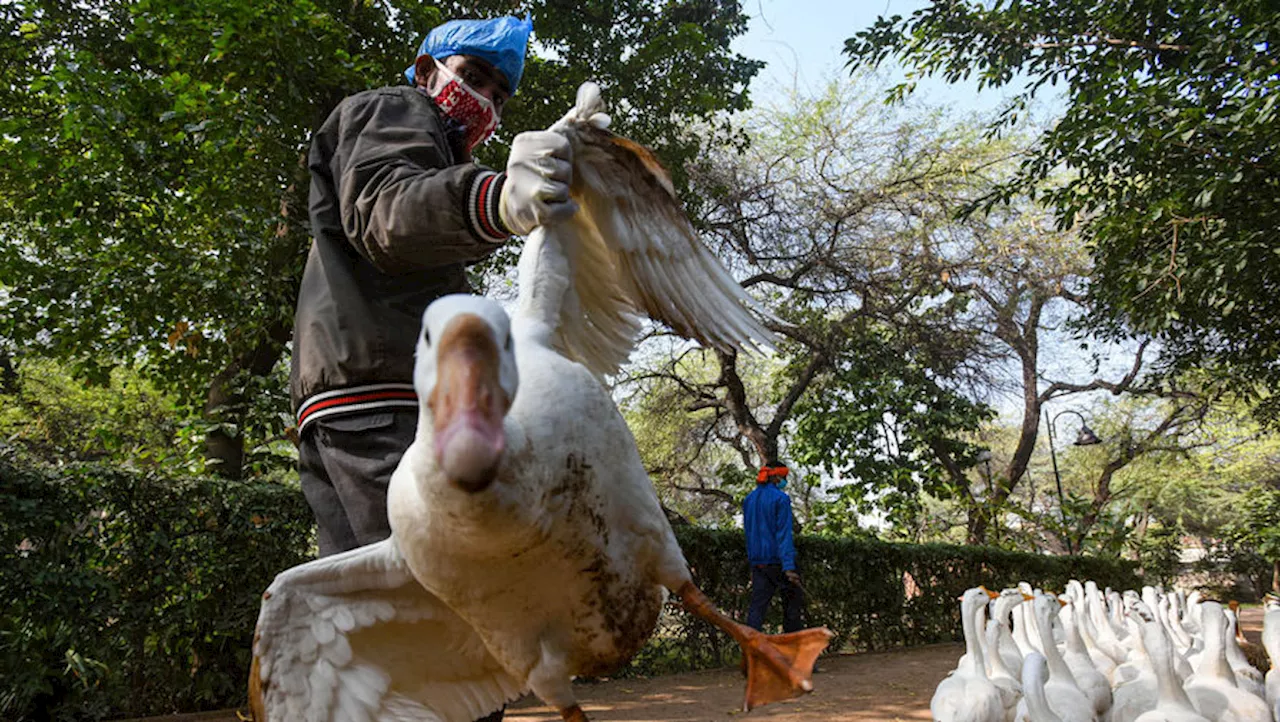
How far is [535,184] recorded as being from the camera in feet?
5.28

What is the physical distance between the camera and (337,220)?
6.91ft

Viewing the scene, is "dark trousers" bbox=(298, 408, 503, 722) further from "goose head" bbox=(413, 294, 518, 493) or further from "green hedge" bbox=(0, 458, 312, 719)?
"green hedge" bbox=(0, 458, 312, 719)

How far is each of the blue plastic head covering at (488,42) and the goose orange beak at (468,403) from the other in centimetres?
128

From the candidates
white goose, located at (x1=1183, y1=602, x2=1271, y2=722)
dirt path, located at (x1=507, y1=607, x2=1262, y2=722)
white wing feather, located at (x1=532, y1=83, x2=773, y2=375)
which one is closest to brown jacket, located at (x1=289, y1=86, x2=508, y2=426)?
white wing feather, located at (x1=532, y1=83, x2=773, y2=375)

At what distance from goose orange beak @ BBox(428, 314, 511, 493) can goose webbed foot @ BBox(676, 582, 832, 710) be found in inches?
34.6

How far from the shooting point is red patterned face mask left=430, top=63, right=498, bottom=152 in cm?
216

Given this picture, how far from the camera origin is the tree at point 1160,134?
283 inches

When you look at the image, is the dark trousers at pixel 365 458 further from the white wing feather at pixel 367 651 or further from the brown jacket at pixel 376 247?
the white wing feather at pixel 367 651

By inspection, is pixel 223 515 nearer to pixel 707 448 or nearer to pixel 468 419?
pixel 468 419

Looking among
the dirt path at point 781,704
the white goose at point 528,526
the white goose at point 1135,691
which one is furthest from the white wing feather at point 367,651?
the dirt path at point 781,704

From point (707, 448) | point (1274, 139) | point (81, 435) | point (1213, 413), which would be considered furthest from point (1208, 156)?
point (1213, 413)

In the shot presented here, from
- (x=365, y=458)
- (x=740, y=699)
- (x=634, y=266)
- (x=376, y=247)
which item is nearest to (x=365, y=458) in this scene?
(x=365, y=458)

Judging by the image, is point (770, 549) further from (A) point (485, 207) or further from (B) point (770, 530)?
(A) point (485, 207)

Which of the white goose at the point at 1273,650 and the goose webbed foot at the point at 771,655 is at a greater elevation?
the goose webbed foot at the point at 771,655
